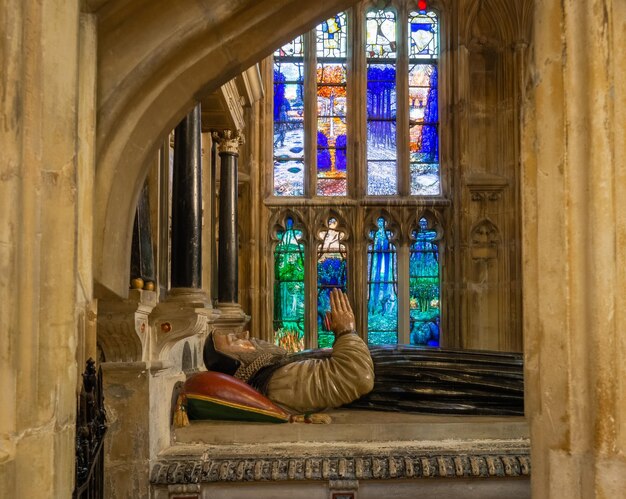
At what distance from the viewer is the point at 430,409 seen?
13.5 feet

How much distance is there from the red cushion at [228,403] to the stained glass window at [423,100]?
549cm

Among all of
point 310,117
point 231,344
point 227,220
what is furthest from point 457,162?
point 231,344

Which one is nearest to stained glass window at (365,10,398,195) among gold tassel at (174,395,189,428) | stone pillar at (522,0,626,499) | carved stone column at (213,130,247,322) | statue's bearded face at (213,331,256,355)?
carved stone column at (213,130,247,322)

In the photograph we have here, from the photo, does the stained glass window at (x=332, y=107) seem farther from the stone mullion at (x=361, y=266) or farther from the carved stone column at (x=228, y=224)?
the carved stone column at (x=228, y=224)

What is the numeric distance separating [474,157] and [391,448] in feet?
18.8

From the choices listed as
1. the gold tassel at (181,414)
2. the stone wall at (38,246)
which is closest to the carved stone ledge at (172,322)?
the gold tassel at (181,414)

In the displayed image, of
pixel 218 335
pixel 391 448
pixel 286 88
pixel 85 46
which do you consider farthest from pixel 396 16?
pixel 85 46

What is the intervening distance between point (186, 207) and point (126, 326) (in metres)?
1.08

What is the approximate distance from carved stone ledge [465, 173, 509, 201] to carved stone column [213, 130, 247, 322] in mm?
3543

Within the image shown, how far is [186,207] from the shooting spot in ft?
14.0

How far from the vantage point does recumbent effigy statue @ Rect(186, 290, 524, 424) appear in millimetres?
4051

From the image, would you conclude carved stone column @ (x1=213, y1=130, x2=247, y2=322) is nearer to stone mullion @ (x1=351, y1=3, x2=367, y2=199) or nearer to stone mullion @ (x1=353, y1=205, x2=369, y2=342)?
stone mullion @ (x1=353, y1=205, x2=369, y2=342)

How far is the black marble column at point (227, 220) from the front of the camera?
19.3 feet

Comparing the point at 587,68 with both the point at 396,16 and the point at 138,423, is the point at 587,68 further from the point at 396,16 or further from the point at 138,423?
the point at 396,16
